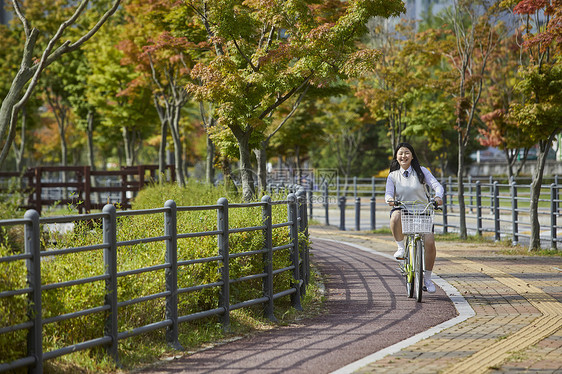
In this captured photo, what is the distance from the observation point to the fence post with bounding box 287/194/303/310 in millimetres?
8609

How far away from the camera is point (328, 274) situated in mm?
11422

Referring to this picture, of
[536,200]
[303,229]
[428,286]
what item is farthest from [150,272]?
[536,200]

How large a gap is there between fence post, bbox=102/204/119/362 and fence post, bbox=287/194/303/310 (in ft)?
10.1

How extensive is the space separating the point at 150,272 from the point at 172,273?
35cm

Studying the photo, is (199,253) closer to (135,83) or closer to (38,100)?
(135,83)

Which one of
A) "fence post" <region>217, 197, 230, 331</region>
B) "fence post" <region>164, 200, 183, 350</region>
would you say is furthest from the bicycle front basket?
"fence post" <region>164, 200, 183, 350</region>

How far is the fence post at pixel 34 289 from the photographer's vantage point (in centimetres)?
515

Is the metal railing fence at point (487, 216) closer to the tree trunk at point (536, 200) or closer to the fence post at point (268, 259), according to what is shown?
the tree trunk at point (536, 200)

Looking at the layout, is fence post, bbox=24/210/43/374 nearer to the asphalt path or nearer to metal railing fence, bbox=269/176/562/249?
the asphalt path

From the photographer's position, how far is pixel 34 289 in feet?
16.9

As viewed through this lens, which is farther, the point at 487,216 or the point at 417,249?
the point at 487,216

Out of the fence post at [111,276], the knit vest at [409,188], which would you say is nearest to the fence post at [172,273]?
the fence post at [111,276]

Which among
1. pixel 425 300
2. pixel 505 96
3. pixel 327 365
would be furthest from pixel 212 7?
pixel 505 96

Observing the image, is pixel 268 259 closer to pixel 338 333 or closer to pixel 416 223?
pixel 338 333
